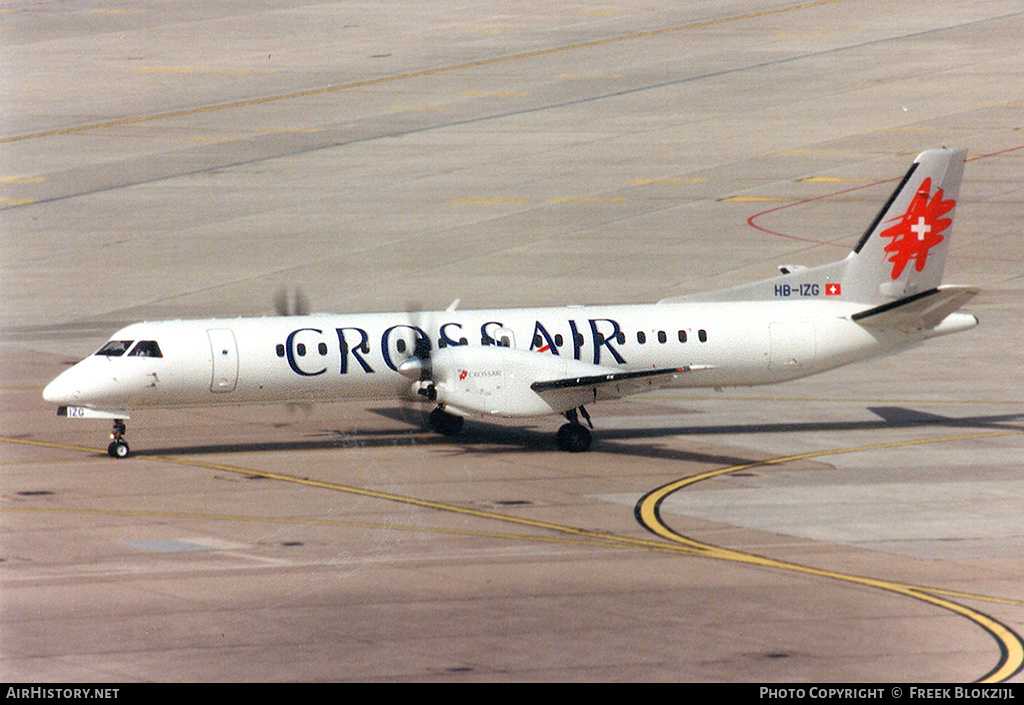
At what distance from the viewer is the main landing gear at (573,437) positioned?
1396 inches

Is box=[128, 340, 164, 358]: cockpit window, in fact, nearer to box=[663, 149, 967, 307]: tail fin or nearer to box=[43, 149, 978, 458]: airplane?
box=[43, 149, 978, 458]: airplane

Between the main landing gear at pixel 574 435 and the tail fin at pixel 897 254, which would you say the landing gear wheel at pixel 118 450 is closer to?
the main landing gear at pixel 574 435

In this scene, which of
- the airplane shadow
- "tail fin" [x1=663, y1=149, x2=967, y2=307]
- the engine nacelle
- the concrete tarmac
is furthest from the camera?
"tail fin" [x1=663, y1=149, x2=967, y2=307]

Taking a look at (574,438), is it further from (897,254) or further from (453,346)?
(897,254)

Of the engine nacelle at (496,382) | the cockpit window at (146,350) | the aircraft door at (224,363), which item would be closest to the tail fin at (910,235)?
the engine nacelle at (496,382)

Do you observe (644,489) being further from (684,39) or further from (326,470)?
(684,39)

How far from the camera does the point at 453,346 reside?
36.1m

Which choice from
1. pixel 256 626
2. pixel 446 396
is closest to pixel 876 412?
pixel 446 396

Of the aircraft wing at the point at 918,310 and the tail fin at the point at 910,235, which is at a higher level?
the tail fin at the point at 910,235

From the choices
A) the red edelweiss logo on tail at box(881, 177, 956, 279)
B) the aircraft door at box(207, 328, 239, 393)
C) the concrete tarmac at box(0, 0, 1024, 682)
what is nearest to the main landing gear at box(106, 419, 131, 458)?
the concrete tarmac at box(0, 0, 1024, 682)

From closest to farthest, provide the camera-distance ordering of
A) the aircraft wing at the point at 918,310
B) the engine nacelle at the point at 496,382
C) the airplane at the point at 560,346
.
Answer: the airplane at the point at 560,346
the engine nacelle at the point at 496,382
the aircraft wing at the point at 918,310

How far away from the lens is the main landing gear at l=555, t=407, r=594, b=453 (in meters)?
35.5

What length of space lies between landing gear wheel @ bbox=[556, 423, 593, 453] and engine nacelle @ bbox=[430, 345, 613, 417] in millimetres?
555

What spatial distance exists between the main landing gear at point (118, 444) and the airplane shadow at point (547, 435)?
543mm
